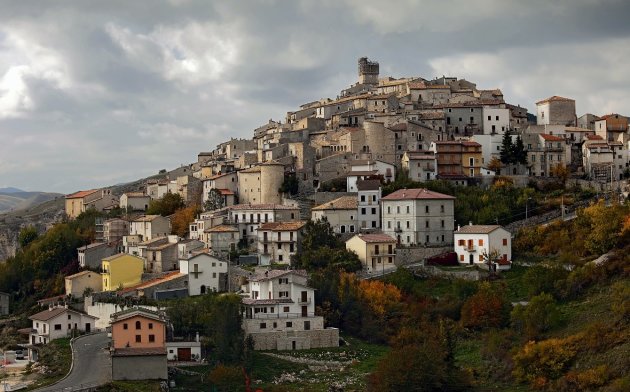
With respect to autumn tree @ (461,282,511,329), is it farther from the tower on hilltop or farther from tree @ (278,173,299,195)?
the tower on hilltop

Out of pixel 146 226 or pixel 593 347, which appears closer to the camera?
pixel 593 347

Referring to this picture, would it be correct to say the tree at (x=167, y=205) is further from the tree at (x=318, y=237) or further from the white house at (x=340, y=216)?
A: the tree at (x=318, y=237)

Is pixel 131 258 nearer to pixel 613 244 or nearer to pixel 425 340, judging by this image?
pixel 425 340

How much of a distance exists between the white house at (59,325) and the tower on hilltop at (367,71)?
53137 millimetres

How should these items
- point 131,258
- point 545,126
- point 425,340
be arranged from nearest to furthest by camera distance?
1. point 425,340
2. point 131,258
3. point 545,126

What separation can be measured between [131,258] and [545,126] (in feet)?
104

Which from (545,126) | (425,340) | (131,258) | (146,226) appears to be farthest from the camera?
(545,126)

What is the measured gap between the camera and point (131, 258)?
6631cm

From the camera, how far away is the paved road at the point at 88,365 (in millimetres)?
46312

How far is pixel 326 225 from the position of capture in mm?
64000

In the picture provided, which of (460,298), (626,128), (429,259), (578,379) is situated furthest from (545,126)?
(578,379)

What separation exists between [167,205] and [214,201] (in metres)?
5.18

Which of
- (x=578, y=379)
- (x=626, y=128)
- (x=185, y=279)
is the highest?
(x=626, y=128)

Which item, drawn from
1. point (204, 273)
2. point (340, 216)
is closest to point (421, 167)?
point (340, 216)
